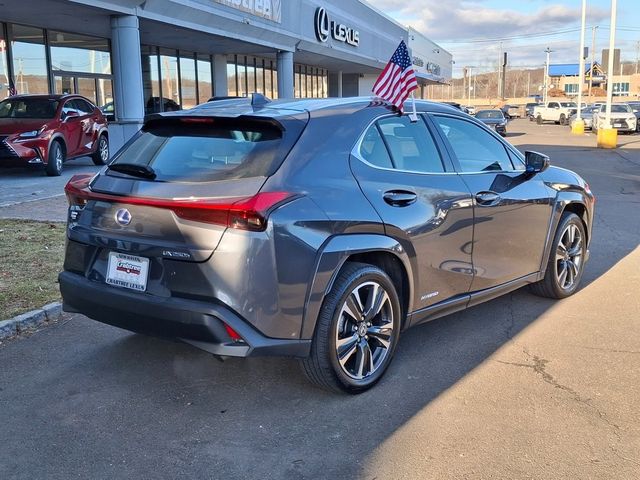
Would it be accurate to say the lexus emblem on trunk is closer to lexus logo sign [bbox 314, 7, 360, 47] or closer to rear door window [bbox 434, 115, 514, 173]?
rear door window [bbox 434, 115, 514, 173]

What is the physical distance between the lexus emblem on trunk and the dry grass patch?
2.00 metres

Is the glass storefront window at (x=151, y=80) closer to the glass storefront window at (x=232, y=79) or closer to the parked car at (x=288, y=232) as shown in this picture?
the glass storefront window at (x=232, y=79)

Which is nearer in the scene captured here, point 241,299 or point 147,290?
point 241,299

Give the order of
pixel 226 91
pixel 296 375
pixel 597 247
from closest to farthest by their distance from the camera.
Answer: pixel 296 375, pixel 597 247, pixel 226 91

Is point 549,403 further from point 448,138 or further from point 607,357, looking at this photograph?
point 448,138

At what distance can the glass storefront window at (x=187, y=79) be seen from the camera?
24.7m

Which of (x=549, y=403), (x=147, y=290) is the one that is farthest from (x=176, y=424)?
(x=549, y=403)

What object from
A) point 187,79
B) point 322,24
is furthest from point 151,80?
point 322,24

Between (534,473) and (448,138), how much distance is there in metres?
2.51

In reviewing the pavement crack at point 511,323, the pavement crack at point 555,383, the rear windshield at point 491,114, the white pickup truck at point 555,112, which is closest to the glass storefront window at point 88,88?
the pavement crack at point 511,323

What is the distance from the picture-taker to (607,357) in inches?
180

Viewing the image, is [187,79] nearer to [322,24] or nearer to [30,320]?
[322,24]

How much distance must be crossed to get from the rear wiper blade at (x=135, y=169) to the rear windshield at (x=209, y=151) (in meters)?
0.03

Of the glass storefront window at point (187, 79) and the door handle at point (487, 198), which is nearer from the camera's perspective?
the door handle at point (487, 198)
